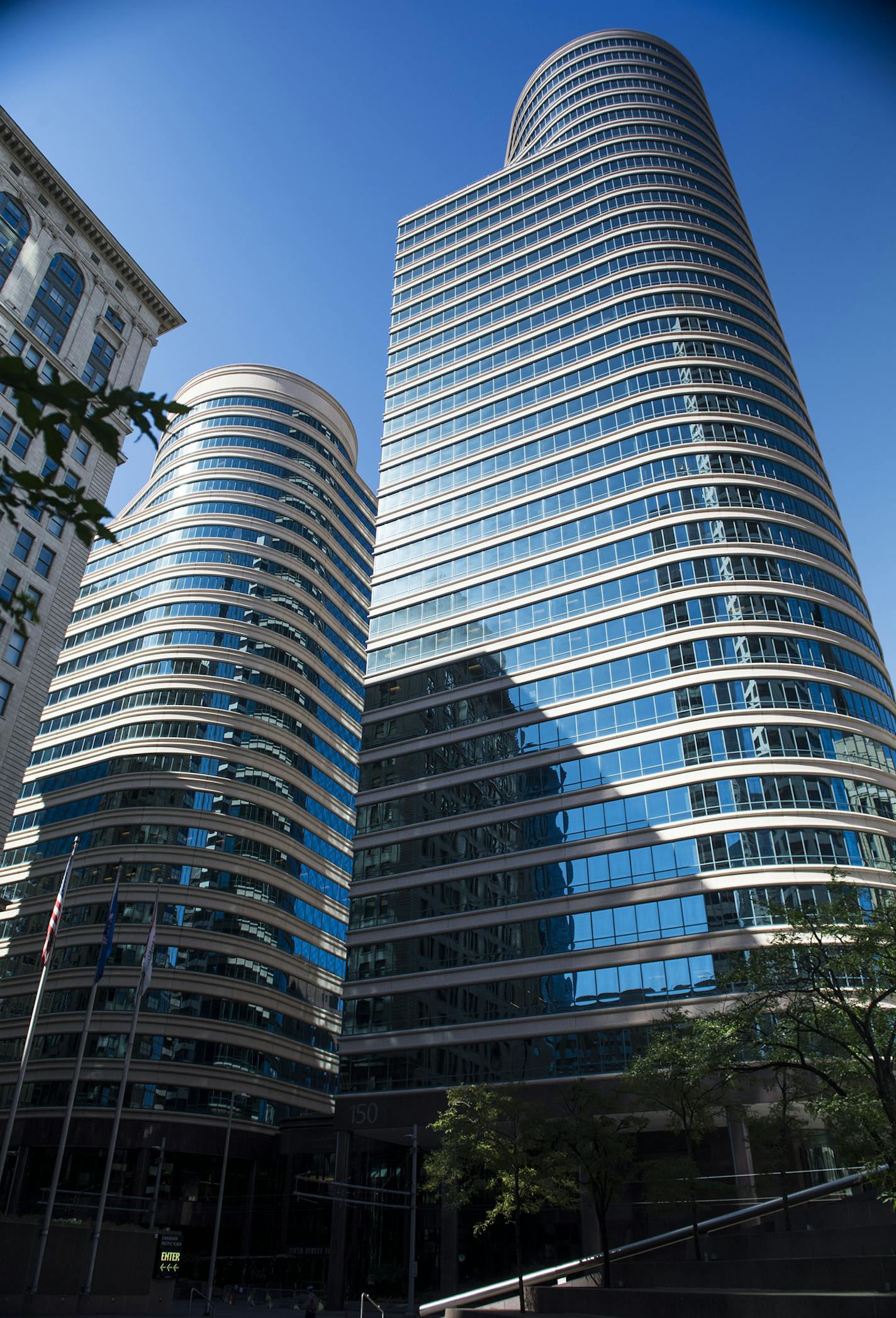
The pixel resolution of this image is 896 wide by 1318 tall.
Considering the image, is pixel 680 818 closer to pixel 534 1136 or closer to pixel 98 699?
pixel 534 1136

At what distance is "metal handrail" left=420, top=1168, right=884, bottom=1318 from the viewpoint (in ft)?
108

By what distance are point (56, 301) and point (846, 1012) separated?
6083cm

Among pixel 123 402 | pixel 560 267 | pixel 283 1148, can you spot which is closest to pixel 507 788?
pixel 283 1148

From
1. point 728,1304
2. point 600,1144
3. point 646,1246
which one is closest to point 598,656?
point 600,1144

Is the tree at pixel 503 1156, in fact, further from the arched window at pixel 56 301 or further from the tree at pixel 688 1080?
the arched window at pixel 56 301

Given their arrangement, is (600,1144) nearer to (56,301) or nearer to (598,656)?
(598,656)

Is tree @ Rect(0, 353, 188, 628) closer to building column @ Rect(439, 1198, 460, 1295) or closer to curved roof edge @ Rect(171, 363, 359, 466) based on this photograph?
building column @ Rect(439, 1198, 460, 1295)

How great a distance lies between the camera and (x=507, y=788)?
5753 cm

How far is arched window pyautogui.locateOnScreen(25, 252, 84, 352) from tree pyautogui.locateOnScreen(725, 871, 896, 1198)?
55485 mm

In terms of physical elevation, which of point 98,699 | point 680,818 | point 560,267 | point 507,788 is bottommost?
point 680,818

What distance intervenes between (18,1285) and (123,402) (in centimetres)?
3108

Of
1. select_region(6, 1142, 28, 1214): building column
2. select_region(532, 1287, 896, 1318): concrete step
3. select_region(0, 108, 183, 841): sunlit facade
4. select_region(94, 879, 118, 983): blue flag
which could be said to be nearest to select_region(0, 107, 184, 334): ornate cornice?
select_region(0, 108, 183, 841): sunlit facade

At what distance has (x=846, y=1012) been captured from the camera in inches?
947

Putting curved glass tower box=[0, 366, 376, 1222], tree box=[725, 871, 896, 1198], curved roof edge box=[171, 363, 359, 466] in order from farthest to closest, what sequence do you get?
curved roof edge box=[171, 363, 359, 466] → curved glass tower box=[0, 366, 376, 1222] → tree box=[725, 871, 896, 1198]
